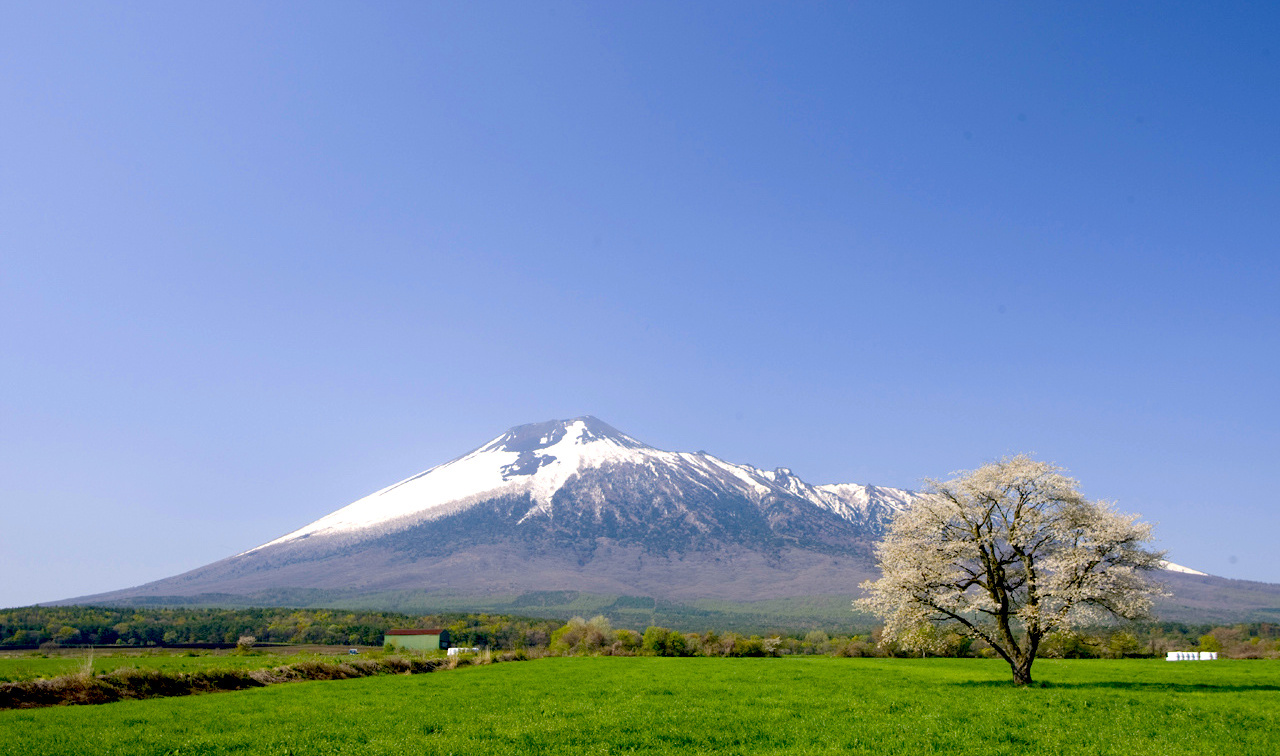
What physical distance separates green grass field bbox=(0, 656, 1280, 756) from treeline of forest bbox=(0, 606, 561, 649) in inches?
3561

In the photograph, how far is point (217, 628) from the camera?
139875 mm

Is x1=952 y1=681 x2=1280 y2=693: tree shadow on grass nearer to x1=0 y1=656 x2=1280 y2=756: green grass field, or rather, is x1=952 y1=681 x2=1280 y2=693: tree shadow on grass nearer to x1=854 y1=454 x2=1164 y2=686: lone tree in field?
x1=0 y1=656 x2=1280 y2=756: green grass field

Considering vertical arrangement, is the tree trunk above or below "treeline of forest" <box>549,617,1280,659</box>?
above

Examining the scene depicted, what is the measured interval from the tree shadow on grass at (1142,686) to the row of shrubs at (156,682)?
1526 inches

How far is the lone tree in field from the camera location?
31.4 meters

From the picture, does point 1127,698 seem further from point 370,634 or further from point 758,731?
point 370,634

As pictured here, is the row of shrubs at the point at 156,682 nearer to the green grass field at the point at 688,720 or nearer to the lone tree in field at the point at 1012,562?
the green grass field at the point at 688,720

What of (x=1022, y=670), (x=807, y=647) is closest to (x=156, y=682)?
(x=1022, y=670)

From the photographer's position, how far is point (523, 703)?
28.3 m

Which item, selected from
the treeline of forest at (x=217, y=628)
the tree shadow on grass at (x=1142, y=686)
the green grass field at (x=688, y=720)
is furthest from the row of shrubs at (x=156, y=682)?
the treeline of forest at (x=217, y=628)

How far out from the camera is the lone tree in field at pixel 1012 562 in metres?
31.4

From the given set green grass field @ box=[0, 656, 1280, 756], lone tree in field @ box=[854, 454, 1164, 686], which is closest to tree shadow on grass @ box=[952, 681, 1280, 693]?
green grass field @ box=[0, 656, 1280, 756]

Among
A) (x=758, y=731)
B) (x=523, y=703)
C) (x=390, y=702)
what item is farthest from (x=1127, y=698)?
(x=390, y=702)

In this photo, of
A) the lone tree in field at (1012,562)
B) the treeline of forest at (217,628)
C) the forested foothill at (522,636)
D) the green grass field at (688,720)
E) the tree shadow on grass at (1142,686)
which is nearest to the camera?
the green grass field at (688,720)
